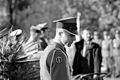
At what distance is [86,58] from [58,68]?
559 cm

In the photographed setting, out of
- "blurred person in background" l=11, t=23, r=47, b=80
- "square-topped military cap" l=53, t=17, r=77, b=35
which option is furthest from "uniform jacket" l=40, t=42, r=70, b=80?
"blurred person in background" l=11, t=23, r=47, b=80

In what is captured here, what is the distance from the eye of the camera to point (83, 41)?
11422 millimetres

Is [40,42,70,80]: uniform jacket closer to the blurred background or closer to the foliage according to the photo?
the foliage

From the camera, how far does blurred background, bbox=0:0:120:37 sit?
29438mm

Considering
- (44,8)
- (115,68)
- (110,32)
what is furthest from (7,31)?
(44,8)

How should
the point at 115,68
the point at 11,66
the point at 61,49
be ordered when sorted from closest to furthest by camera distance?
the point at 61,49 < the point at 11,66 < the point at 115,68

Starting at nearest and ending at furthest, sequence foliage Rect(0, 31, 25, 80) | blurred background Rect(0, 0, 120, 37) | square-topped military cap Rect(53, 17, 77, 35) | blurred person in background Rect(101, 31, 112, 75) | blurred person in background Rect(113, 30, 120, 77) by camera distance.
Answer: square-topped military cap Rect(53, 17, 77, 35) < foliage Rect(0, 31, 25, 80) < blurred person in background Rect(113, 30, 120, 77) < blurred person in background Rect(101, 31, 112, 75) < blurred background Rect(0, 0, 120, 37)

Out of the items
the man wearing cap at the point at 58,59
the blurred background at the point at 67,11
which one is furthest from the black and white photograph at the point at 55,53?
the blurred background at the point at 67,11

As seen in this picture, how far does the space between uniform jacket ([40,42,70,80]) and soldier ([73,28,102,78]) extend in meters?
4.79

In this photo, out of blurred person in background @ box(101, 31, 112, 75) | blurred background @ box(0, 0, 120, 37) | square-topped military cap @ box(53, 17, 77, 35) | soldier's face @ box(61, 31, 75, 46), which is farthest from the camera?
blurred background @ box(0, 0, 120, 37)

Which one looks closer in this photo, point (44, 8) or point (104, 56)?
point (104, 56)

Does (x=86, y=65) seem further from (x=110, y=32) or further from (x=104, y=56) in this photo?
(x=110, y=32)

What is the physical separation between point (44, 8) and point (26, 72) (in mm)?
38110

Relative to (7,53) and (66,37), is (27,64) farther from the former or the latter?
(66,37)
